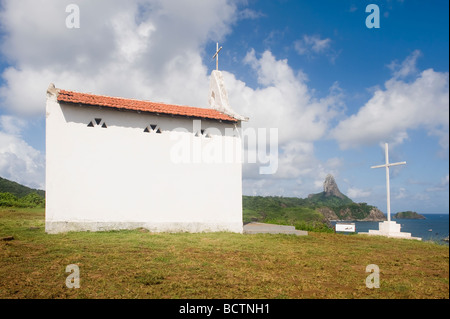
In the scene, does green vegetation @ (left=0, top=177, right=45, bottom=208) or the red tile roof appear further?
green vegetation @ (left=0, top=177, right=45, bottom=208)

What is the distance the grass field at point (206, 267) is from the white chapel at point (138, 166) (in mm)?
1082

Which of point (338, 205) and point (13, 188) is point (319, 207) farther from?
point (13, 188)

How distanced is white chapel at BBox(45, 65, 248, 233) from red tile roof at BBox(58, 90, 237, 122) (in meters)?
0.05

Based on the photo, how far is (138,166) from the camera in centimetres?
1402

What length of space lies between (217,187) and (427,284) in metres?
9.91

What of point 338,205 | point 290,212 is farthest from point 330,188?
point 290,212

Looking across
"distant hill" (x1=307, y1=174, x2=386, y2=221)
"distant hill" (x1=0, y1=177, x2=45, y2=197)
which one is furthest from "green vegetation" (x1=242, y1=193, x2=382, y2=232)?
"distant hill" (x1=0, y1=177, x2=45, y2=197)

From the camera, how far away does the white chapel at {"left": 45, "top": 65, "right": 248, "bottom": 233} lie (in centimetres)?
1291

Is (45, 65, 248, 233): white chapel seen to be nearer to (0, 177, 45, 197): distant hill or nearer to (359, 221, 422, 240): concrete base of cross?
(359, 221, 422, 240): concrete base of cross

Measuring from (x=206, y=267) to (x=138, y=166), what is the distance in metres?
7.36

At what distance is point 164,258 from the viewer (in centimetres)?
891

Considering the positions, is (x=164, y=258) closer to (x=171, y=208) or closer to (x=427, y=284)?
(x=171, y=208)

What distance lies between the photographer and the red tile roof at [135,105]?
13.2 meters

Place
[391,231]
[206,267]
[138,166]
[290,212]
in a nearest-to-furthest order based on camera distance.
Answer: [206,267] → [138,166] → [391,231] → [290,212]
